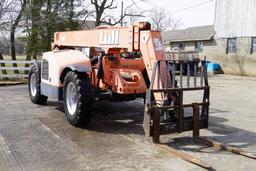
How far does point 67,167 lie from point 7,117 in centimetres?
393

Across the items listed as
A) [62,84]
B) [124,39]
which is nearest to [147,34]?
[124,39]

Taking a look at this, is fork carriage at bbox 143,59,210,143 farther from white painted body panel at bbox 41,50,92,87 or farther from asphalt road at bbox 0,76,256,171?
white painted body panel at bbox 41,50,92,87

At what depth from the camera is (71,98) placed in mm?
7949

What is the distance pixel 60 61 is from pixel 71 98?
1.05 m

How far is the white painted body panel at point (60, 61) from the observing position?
8016 mm

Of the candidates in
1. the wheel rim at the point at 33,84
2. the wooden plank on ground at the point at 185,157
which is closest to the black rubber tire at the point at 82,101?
the wooden plank on ground at the point at 185,157

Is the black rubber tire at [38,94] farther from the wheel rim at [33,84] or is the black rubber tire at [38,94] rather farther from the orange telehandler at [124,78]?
the wheel rim at [33,84]

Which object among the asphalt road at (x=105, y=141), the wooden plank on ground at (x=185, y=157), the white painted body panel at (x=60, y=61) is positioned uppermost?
the white painted body panel at (x=60, y=61)

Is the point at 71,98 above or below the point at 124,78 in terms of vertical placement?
below

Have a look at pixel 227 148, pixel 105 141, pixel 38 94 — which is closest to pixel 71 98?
pixel 105 141

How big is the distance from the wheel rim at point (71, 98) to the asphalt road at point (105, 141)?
35 centimetres

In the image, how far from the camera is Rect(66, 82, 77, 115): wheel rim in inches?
305

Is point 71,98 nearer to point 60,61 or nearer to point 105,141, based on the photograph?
point 60,61

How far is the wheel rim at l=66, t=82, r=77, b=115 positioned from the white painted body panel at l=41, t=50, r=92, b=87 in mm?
538
